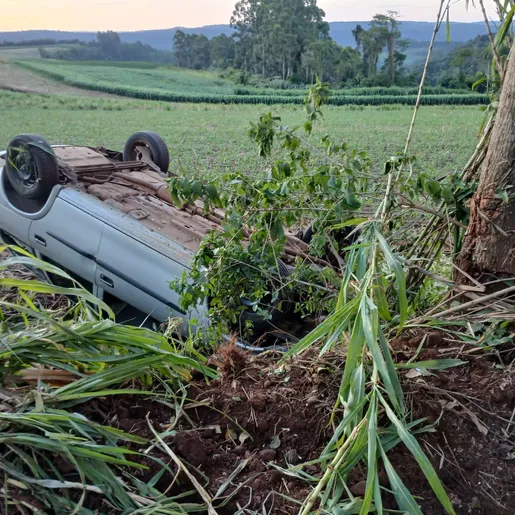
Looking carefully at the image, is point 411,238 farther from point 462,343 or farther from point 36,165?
point 36,165

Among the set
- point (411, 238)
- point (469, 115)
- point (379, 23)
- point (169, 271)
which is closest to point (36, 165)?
point (169, 271)

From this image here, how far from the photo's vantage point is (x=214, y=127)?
91.9ft

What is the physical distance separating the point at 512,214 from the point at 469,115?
3640 cm

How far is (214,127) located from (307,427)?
27171mm

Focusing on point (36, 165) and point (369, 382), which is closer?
point (369, 382)

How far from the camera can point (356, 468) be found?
5.49 feet

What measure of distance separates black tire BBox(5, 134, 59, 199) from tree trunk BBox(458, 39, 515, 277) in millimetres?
4042

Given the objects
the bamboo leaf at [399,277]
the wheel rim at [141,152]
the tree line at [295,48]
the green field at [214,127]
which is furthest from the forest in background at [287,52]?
the bamboo leaf at [399,277]

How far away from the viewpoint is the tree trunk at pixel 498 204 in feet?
6.73

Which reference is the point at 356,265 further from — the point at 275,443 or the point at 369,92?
the point at 369,92

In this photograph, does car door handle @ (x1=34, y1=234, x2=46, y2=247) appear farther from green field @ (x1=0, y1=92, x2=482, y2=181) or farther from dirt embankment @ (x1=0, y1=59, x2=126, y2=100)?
dirt embankment @ (x1=0, y1=59, x2=126, y2=100)

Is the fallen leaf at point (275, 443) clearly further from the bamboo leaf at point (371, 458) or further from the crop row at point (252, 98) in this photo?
the crop row at point (252, 98)

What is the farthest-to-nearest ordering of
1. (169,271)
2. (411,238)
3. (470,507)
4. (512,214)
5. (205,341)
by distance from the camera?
(169,271) → (205,341) → (411,238) → (512,214) → (470,507)

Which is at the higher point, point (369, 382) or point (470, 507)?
point (369, 382)
